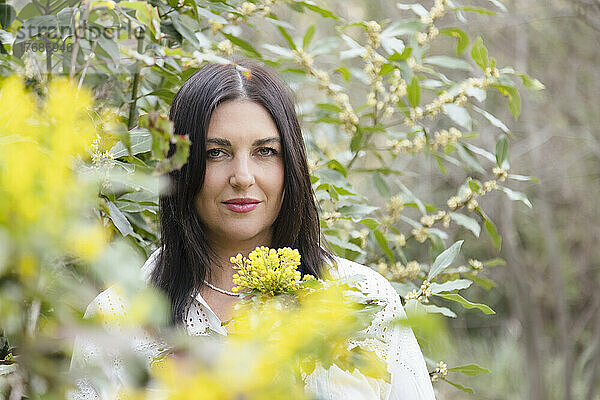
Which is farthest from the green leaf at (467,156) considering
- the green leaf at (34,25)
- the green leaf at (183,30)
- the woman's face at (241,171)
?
the green leaf at (34,25)

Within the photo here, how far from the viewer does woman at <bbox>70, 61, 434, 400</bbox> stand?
122cm

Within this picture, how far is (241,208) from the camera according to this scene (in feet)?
4.01

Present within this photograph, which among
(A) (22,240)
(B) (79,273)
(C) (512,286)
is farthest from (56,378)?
(C) (512,286)

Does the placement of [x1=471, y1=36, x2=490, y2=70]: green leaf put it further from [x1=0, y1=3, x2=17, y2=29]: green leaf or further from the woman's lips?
[x1=0, y1=3, x2=17, y2=29]: green leaf

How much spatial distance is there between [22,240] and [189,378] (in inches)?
3.9

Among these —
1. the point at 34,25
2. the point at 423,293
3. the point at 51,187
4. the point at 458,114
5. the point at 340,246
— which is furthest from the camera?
the point at 458,114

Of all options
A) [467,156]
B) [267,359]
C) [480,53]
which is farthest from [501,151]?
[267,359]

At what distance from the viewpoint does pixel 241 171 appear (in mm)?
1194

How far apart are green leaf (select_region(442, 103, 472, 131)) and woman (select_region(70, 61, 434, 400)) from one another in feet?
1.39

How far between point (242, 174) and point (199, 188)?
3.9 inches

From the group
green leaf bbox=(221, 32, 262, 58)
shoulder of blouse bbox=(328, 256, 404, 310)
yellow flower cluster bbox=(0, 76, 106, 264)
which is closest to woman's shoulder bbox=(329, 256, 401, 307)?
shoulder of blouse bbox=(328, 256, 404, 310)

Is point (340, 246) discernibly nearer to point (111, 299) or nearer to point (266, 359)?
point (111, 299)

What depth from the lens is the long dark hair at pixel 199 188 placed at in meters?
1.24

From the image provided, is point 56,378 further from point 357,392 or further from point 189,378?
point 357,392
